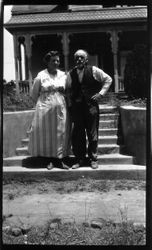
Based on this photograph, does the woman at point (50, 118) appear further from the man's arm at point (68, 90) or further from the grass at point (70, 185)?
the grass at point (70, 185)

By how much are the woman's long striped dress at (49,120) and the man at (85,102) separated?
0.31 m

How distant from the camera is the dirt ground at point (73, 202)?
9.86 ft

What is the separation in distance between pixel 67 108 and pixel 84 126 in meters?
0.35

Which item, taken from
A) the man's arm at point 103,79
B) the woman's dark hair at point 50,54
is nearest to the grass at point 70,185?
the man's arm at point 103,79

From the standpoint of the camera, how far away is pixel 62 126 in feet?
15.2

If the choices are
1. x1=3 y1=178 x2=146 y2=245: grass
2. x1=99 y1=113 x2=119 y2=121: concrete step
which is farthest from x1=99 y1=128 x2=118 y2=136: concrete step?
x1=3 y1=178 x2=146 y2=245: grass

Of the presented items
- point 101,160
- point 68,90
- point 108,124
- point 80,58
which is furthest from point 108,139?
point 80,58

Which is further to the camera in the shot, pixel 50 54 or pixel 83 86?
pixel 50 54

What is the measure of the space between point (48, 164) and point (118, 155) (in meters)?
1.12

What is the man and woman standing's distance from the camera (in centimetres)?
392

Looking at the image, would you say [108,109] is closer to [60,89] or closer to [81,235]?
[60,89]

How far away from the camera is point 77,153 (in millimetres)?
4086

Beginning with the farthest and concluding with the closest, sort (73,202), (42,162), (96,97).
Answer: (42,162) < (96,97) < (73,202)

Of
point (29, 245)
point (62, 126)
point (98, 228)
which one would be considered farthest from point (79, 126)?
point (29, 245)
